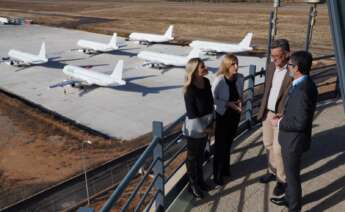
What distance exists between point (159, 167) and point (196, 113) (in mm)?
1202

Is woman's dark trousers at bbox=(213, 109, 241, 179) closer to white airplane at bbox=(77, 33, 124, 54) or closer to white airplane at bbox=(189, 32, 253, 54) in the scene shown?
white airplane at bbox=(189, 32, 253, 54)

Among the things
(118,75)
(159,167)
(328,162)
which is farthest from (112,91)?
(159,167)

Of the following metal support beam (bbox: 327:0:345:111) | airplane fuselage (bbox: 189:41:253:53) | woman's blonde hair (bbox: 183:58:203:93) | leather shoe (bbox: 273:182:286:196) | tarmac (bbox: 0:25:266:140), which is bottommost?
tarmac (bbox: 0:25:266:140)

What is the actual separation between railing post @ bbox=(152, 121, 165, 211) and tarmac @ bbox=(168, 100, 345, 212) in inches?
22.7

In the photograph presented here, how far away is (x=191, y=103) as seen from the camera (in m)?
6.67

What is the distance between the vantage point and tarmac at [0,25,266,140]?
24109 mm

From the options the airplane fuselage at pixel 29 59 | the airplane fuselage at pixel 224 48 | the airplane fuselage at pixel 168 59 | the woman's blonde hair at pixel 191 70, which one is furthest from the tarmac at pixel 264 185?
the airplane fuselage at pixel 29 59

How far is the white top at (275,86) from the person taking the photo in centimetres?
715

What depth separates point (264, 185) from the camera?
7.71 metres

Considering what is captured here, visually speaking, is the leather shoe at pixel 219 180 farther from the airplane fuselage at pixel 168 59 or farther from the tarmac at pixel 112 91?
the airplane fuselage at pixel 168 59

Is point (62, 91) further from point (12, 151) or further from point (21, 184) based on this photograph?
point (21, 184)

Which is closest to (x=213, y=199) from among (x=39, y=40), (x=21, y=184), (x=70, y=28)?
(x=21, y=184)

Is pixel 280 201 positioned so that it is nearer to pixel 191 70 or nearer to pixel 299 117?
pixel 299 117

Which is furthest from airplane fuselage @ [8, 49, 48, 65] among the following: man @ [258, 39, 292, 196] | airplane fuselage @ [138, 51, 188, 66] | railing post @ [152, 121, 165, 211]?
railing post @ [152, 121, 165, 211]
